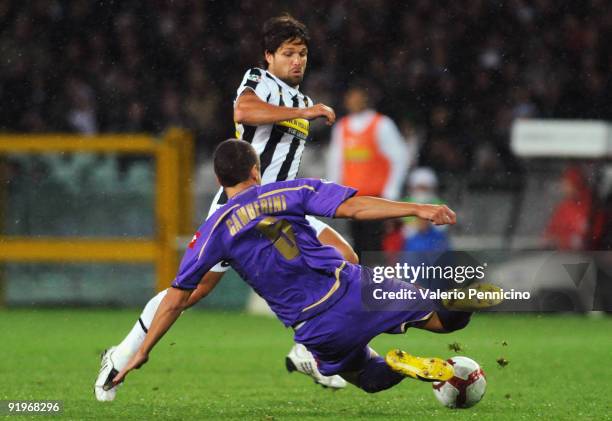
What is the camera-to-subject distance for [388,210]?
199 inches

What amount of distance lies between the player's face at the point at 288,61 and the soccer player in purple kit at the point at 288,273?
1271 millimetres

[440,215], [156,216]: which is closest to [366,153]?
[156,216]

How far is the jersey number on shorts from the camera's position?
544 cm

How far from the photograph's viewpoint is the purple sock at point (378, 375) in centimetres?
579

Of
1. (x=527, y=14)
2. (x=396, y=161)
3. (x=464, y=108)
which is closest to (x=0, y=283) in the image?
(x=396, y=161)

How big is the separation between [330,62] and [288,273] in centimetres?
1084

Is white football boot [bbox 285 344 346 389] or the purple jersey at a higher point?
the purple jersey

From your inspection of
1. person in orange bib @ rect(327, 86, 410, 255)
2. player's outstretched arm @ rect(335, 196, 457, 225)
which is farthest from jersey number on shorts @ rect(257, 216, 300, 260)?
person in orange bib @ rect(327, 86, 410, 255)

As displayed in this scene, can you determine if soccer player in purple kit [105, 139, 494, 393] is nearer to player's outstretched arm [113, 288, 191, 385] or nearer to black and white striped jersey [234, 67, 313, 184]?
player's outstretched arm [113, 288, 191, 385]

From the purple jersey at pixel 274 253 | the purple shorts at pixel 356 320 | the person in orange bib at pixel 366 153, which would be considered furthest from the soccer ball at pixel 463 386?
the person in orange bib at pixel 366 153

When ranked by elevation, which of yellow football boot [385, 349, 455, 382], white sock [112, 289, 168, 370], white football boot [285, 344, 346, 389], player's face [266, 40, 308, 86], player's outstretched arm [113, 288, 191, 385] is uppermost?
player's face [266, 40, 308, 86]

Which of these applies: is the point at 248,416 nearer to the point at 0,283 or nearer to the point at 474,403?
the point at 474,403

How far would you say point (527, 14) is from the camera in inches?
668

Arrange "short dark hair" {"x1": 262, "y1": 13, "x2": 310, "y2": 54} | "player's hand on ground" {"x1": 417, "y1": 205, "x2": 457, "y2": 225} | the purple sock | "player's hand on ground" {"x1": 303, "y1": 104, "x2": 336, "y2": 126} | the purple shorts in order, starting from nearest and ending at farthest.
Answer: "player's hand on ground" {"x1": 417, "y1": 205, "x2": 457, "y2": 225}, the purple shorts, the purple sock, "player's hand on ground" {"x1": 303, "y1": 104, "x2": 336, "y2": 126}, "short dark hair" {"x1": 262, "y1": 13, "x2": 310, "y2": 54}
